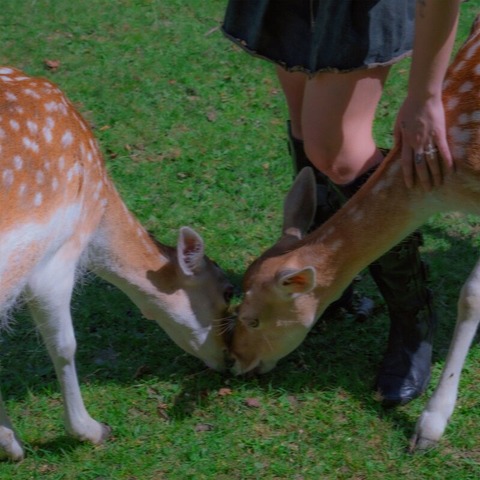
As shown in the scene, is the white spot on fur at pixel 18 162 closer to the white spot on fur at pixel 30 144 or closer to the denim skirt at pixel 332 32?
the white spot on fur at pixel 30 144

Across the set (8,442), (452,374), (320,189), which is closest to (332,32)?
(320,189)

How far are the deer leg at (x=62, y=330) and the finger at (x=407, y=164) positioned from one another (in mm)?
1430

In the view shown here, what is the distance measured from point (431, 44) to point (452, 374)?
4.97 feet

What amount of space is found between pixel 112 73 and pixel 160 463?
3.89 m

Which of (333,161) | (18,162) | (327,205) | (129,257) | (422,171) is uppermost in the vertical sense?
(422,171)

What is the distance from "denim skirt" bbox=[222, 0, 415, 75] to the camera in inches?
152

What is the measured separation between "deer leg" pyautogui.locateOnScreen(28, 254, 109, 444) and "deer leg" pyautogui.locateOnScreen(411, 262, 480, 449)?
1430mm

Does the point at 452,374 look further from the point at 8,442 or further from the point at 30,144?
the point at 30,144

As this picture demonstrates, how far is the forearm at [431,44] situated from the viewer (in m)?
3.30

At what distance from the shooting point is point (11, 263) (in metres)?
3.55

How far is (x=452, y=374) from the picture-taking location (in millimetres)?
4125

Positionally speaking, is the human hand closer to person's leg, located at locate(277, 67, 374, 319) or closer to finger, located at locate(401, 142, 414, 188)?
finger, located at locate(401, 142, 414, 188)

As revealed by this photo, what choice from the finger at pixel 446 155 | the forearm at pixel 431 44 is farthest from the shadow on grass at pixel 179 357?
the forearm at pixel 431 44

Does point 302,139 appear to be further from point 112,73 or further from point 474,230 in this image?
point 112,73
